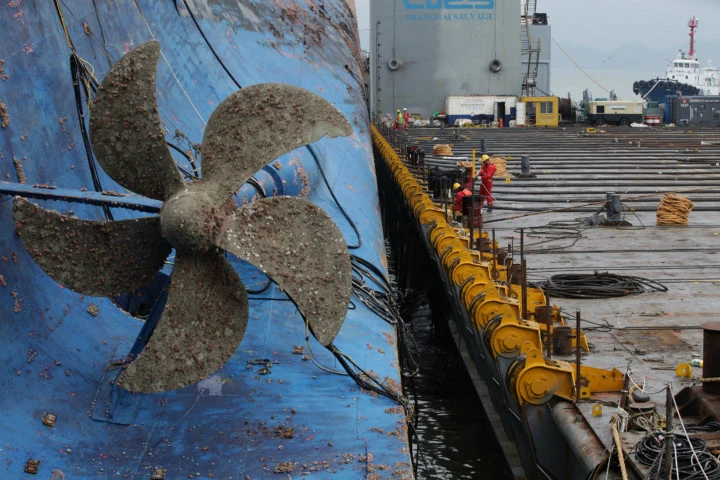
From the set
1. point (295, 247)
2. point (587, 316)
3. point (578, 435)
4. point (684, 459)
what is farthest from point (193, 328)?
point (587, 316)

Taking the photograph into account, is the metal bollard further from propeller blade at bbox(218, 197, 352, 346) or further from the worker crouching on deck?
propeller blade at bbox(218, 197, 352, 346)

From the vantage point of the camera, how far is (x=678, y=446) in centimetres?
555

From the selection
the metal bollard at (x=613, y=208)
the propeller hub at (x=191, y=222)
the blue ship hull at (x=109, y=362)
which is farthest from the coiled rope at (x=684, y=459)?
the metal bollard at (x=613, y=208)

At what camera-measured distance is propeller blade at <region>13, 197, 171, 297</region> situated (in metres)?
6.21

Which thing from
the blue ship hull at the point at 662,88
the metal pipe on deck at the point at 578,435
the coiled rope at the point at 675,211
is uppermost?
the blue ship hull at the point at 662,88

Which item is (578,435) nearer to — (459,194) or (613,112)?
(459,194)

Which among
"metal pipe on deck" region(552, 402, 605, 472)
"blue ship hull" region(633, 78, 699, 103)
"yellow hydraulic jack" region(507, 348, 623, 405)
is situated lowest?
"metal pipe on deck" region(552, 402, 605, 472)

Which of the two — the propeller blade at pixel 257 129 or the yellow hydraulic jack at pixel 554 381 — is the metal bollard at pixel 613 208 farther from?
the propeller blade at pixel 257 129

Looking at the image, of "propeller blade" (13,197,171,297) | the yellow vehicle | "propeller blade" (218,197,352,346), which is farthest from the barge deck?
the yellow vehicle

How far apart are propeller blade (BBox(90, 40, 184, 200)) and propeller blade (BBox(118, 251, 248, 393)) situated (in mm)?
615

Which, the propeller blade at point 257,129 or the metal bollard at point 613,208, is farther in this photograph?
the metal bollard at point 613,208

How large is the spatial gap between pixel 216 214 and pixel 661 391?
3.77 m

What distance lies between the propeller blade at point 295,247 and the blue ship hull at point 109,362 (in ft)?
2.50

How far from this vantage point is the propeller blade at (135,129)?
20.7 ft
